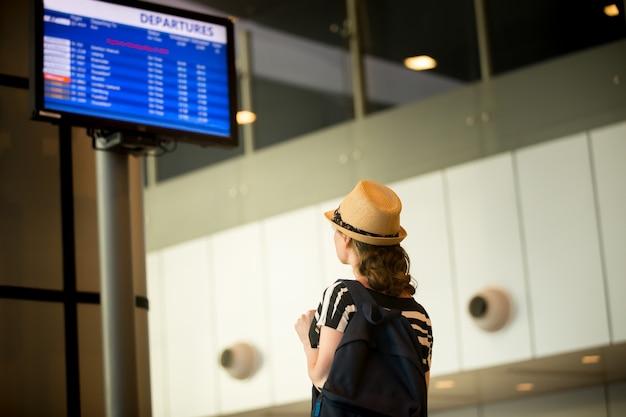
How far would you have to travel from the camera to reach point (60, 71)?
Result: 4820 millimetres

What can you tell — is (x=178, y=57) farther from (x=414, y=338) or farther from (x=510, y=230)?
(x=510, y=230)

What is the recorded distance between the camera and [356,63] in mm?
9711

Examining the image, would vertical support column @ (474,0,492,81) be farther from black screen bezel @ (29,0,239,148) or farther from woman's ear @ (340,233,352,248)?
woman's ear @ (340,233,352,248)

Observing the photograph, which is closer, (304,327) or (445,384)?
(304,327)

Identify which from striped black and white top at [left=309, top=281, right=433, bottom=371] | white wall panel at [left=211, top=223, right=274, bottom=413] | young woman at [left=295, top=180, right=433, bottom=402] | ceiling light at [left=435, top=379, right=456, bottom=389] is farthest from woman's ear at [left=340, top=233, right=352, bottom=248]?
white wall panel at [left=211, top=223, right=274, bottom=413]

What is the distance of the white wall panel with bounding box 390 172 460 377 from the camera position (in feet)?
28.9

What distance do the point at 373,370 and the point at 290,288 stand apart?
711cm

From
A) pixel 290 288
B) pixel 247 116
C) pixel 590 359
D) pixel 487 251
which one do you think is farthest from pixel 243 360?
pixel 590 359

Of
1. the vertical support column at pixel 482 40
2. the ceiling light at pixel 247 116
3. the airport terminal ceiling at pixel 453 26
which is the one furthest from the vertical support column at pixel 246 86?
the vertical support column at pixel 482 40

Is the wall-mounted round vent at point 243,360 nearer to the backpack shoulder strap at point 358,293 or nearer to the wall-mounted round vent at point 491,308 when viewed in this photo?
the wall-mounted round vent at point 491,308

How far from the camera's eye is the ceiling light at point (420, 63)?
8.95 m

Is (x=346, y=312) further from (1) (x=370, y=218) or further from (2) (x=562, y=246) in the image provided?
(2) (x=562, y=246)

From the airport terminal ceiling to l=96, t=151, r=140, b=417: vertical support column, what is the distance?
14.2ft

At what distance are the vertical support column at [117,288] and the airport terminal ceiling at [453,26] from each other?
14.2 feet
